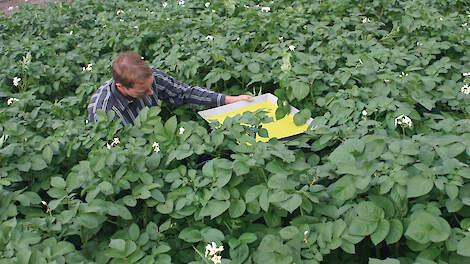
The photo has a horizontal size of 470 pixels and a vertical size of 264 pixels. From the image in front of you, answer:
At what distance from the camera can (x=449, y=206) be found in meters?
1.45

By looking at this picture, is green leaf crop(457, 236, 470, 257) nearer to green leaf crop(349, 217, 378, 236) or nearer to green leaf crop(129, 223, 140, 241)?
green leaf crop(349, 217, 378, 236)

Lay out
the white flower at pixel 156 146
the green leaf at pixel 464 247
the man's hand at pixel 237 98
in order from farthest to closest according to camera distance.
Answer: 1. the man's hand at pixel 237 98
2. the white flower at pixel 156 146
3. the green leaf at pixel 464 247

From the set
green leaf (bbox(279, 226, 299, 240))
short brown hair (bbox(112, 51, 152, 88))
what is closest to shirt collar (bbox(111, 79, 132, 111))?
short brown hair (bbox(112, 51, 152, 88))

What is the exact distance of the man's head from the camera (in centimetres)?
244

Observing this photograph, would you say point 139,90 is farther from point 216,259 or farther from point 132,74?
point 216,259

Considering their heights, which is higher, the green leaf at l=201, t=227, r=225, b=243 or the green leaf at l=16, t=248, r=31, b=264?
the green leaf at l=16, t=248, r=31, b=264

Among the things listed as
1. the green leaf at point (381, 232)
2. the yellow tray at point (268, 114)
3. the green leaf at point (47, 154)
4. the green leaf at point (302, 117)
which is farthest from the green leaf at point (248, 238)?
the green leaf at point (47, 154)

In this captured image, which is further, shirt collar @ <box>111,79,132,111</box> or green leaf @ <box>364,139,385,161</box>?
shirt collar @ <box>111,79,132,111</box>

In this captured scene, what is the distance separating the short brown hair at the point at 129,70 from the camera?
2.44 m

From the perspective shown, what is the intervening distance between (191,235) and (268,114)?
Result: 1.11 metres

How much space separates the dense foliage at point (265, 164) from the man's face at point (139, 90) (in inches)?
13.7

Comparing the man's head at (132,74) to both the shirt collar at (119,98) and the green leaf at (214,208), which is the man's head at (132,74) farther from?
the green leaf at (214,208)

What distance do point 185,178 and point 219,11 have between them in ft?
9.18

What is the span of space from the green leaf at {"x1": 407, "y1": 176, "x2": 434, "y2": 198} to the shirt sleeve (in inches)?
61.3
